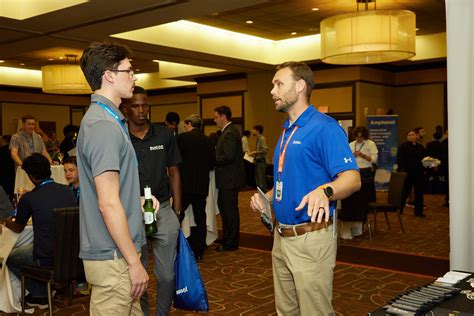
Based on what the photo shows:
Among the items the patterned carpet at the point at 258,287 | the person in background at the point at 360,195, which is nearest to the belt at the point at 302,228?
the patterned carpet at the point at 258,287

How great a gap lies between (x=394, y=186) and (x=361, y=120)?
19.6 feet

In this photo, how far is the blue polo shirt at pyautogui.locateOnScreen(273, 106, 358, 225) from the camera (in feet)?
7.07

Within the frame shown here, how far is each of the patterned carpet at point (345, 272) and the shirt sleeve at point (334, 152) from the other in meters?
2.02

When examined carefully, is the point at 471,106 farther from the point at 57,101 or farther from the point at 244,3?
the point at 57,101

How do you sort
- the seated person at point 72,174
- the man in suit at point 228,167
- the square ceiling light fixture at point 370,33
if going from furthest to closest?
the square ceiling light fixture at point 370,33, the man in suit at point 228,167, the seated person at point 72,174

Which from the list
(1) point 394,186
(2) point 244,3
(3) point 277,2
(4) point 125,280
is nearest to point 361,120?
(3) point 277,2

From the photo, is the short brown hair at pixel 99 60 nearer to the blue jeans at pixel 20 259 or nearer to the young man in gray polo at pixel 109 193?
the young man in gray polo at pixel 109 193

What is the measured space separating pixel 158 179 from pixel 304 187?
126 centimetres

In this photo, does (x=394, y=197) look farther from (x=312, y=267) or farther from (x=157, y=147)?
(x=312, y=267)

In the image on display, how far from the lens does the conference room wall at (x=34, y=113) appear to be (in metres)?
16.6

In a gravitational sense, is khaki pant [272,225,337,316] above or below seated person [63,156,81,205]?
below

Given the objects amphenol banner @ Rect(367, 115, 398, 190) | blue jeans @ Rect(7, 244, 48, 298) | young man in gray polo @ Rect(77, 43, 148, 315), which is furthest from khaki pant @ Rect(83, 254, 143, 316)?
amphenol banner @ Rect(367, 115, 398, 190)

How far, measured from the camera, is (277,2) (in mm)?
8055

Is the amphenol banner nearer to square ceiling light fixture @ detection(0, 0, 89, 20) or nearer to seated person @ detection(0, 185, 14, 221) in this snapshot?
square ceiling light fixture @ detection(0, 0, 89, 20)
